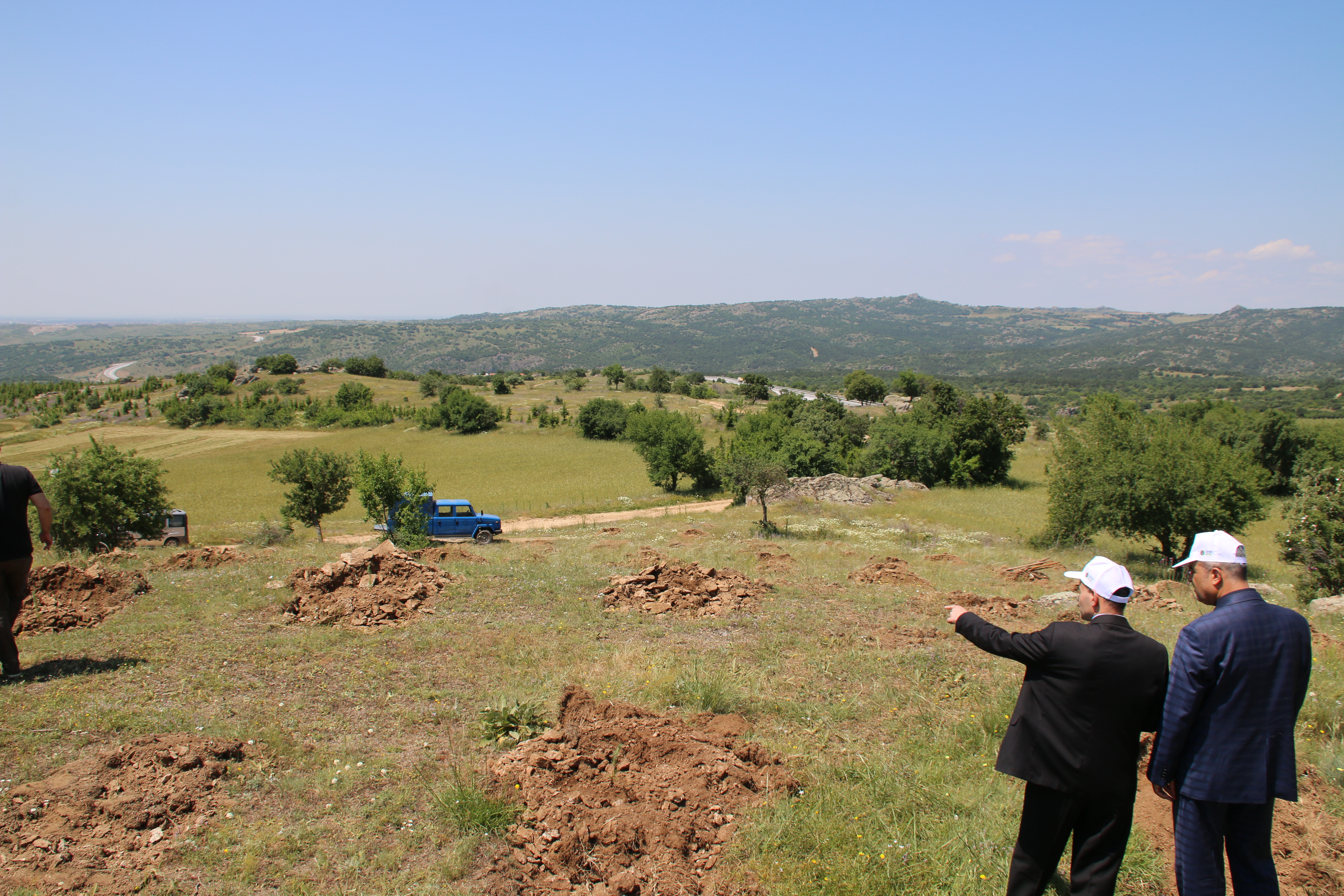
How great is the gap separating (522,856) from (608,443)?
63203 millimetres

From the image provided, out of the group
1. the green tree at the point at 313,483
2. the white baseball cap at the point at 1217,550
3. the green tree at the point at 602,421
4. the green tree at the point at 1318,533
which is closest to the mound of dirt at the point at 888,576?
the green tree at the point at 1318,533

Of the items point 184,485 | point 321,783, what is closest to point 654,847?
point 321,783

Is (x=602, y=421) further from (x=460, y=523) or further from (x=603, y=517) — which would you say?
(x=460, y=523)

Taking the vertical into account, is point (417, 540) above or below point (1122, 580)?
below

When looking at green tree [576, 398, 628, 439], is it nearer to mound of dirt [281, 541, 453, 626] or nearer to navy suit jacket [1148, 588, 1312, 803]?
mound of dirt [281, 541, 453, 626]

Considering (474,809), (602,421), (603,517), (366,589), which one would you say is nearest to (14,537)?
(366,589)

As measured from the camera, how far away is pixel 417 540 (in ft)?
71.9

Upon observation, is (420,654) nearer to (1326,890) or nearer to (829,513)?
(1326,890)

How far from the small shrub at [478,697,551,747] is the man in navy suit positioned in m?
5.74

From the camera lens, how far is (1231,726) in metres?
3.81

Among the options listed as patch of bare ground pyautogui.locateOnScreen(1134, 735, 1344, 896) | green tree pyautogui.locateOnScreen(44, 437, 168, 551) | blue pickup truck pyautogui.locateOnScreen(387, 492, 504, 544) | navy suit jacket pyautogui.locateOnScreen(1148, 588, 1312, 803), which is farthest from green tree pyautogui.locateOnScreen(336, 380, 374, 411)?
navy suit jacket pyautogui.locateOnScreen(1148, 588, 1312, 803)

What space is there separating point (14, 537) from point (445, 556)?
10216 millimetres

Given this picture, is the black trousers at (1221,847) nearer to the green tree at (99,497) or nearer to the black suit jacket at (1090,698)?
the black suit jacket at (1090,698)

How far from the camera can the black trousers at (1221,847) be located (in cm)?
389
